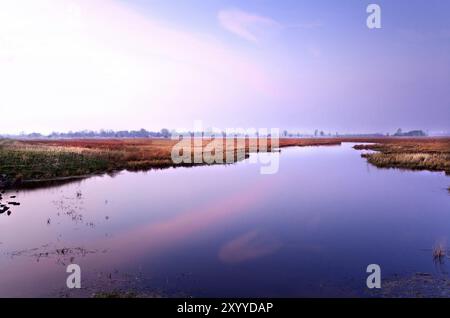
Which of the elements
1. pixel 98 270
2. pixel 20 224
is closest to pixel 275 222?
pixel 98 270

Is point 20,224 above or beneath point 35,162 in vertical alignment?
beneath

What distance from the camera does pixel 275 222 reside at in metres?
18.8

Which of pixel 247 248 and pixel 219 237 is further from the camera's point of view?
pixel 219 237

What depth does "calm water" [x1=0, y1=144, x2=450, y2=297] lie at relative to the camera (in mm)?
10805

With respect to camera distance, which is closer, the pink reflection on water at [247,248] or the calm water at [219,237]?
the calm water at [219,237]

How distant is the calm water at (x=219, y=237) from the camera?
10805 mm

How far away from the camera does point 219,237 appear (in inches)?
632

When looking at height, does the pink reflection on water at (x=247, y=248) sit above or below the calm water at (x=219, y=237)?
below

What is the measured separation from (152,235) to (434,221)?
15.1 metres

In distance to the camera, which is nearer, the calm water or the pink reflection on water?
the calm water

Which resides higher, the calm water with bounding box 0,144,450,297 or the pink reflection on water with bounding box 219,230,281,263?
the calm water with bounding box 0,144,450,297
